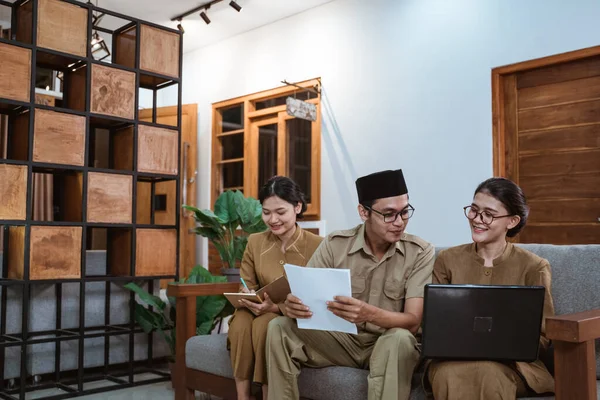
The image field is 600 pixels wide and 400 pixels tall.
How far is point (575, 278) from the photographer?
79.9 inches

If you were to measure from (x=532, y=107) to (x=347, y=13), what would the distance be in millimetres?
1980

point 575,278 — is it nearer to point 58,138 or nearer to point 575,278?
point 575,278

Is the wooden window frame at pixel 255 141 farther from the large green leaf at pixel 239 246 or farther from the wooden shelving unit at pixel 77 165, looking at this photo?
the wooden shelving unit at pixel 77 165

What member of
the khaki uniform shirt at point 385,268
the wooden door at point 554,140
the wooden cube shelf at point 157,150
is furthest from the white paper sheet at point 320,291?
the wooden door at point 554,140

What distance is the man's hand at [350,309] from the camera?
186cm

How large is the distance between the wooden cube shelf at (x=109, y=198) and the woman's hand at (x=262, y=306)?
138 centimetres

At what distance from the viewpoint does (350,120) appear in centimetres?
564

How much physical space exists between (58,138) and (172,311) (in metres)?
1.14

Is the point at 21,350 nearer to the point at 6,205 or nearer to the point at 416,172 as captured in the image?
the point at 6,205

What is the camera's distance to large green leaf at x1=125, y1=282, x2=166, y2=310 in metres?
3.42

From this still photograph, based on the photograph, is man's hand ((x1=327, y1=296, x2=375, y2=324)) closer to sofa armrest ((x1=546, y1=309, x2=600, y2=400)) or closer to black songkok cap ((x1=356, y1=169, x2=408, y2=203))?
black songkok cap ((x1=356, y1=169, x2=408, y2=203))

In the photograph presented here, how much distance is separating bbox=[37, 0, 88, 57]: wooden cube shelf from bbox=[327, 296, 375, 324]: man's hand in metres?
2.28

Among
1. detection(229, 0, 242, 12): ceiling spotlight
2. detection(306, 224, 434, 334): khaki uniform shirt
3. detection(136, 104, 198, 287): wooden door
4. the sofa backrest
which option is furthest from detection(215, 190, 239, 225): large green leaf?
detection(136, 104, 198, 287): wooden door

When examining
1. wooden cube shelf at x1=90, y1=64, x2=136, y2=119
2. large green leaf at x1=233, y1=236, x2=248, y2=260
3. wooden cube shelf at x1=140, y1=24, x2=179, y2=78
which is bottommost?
large green leaf at x1=233, y1=236, x2=248, y2=260
